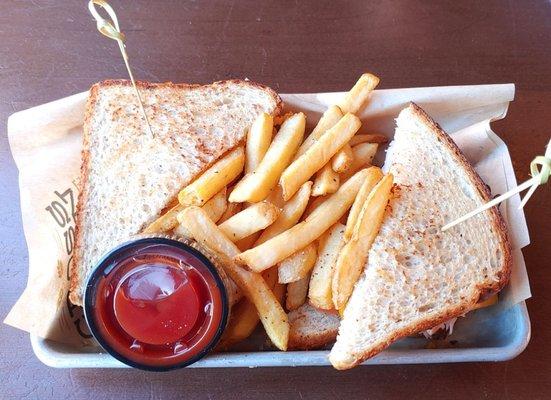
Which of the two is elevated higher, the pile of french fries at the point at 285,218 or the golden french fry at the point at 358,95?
the golden french fry at the point at 358,95

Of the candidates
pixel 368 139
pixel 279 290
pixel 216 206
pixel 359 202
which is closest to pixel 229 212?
pixel 216 206

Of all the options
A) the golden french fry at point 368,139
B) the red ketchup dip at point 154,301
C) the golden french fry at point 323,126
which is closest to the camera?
the red ketchup dip at point 154,301

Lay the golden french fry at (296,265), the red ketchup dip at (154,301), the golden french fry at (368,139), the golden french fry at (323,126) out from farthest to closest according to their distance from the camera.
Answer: the golden french fry at (368,139)
the golden french fry at (323,126)
the golden french fry at (296,265)
the red ketchup dip at (154,301)

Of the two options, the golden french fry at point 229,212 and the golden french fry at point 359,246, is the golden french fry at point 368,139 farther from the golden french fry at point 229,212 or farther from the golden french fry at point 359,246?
the golden french fry at point 229,212

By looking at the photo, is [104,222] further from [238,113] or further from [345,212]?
[345,212]

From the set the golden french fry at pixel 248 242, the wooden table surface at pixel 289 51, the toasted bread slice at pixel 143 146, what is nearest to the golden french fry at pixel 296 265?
the golden french fry at pixel 248 242

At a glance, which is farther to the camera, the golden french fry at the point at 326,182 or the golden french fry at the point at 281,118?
the golden french fry at the point at 281,118

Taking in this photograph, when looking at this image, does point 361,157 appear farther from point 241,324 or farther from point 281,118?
point 241,324
